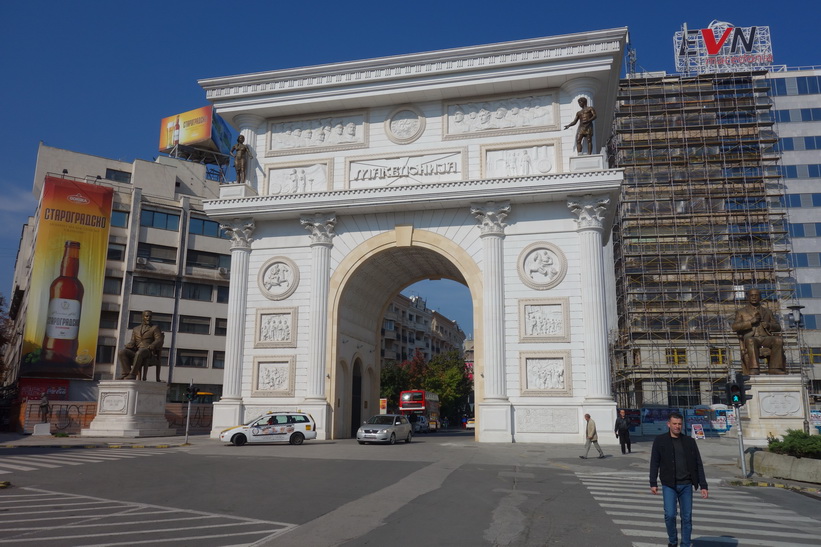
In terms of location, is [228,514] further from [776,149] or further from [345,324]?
[776,149]

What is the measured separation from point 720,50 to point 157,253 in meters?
54.7

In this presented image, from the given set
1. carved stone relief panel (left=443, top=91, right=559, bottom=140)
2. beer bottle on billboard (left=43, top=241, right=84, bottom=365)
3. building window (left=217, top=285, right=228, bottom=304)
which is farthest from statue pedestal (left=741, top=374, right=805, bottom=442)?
beer bottle on billboard (left=43, top=241, right=84, bottom=365)

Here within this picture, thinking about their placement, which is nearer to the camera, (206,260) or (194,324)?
(194,324)

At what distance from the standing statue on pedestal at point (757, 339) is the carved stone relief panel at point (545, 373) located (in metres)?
7.06

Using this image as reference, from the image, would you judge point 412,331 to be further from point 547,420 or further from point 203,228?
point 547,420

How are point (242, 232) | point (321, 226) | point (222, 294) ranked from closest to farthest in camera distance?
point (321, 226) < point (242, 232) < point (222, 294)

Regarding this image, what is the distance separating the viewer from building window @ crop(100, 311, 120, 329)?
54812 millimetres

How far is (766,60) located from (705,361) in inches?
1200

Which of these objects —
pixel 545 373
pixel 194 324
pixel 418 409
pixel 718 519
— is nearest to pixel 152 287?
pixel 194 324

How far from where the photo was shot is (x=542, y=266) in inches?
1193

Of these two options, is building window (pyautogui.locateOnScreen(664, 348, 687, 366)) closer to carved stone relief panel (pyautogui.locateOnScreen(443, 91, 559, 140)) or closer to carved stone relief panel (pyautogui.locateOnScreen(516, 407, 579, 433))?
carved stone relief panel (pyautogui.locateOnScreen(516, 407, 579, 433))

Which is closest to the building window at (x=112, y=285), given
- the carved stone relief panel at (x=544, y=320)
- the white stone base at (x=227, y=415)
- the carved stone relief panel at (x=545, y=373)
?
the white stone base at (x=227, y=415)

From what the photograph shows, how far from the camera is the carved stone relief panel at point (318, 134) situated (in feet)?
111

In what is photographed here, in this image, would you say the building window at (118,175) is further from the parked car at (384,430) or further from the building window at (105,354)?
the parked car at (384,430)
